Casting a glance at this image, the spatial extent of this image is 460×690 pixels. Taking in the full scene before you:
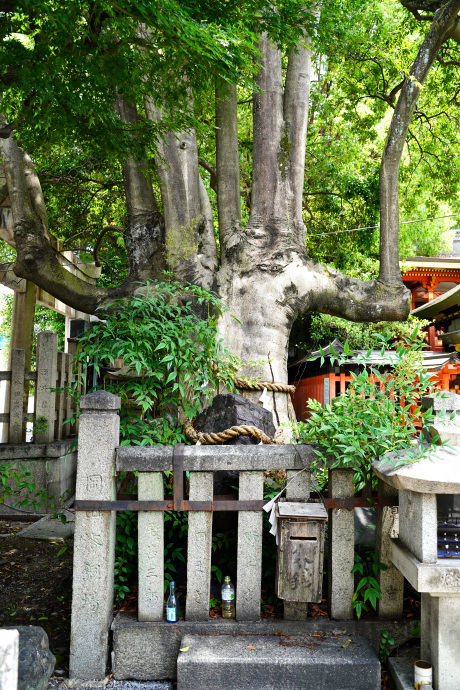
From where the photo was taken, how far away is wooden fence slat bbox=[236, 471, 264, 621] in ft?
9.61

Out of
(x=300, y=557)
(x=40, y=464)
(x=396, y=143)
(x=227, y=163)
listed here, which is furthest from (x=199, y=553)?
(x=396, y=143)

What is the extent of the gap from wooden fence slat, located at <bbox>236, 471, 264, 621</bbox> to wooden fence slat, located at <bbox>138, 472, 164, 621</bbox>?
45 centimetres

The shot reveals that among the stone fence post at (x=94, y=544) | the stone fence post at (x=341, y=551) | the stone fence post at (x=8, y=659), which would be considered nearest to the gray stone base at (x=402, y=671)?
the stone fence post at (x=341, y=551)

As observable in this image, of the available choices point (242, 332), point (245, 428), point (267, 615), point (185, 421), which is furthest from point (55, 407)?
point (267, 615)

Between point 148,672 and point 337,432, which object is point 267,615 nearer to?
point 148,672

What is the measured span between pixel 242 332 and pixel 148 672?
386cm

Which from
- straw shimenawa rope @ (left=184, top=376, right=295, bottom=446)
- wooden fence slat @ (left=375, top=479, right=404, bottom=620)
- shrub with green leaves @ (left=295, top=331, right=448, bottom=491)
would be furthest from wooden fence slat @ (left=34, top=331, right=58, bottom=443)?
wooden fence slat @ (left=375, top=479, right=404, bottom=620)

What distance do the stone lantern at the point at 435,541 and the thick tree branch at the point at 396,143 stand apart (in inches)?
165

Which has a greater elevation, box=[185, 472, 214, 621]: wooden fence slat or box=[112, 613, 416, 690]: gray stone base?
box=[185, 472, 214, 621]: wooden fence slat

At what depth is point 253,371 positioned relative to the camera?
232 inches

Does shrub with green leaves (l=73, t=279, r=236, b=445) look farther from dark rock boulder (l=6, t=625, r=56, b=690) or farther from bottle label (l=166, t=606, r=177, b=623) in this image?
dark rock boulder (l=6, t=625, r=56, b=690)

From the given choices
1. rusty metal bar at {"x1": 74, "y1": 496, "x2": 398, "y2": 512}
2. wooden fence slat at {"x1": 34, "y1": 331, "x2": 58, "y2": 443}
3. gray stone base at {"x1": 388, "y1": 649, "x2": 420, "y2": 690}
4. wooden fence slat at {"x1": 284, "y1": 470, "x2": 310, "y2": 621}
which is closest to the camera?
gray stone base at {"x1": 388, "y1": 649, "x2": 420, "y2": 690}

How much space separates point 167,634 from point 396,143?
594cm

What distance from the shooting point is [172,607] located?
2.91 metres
